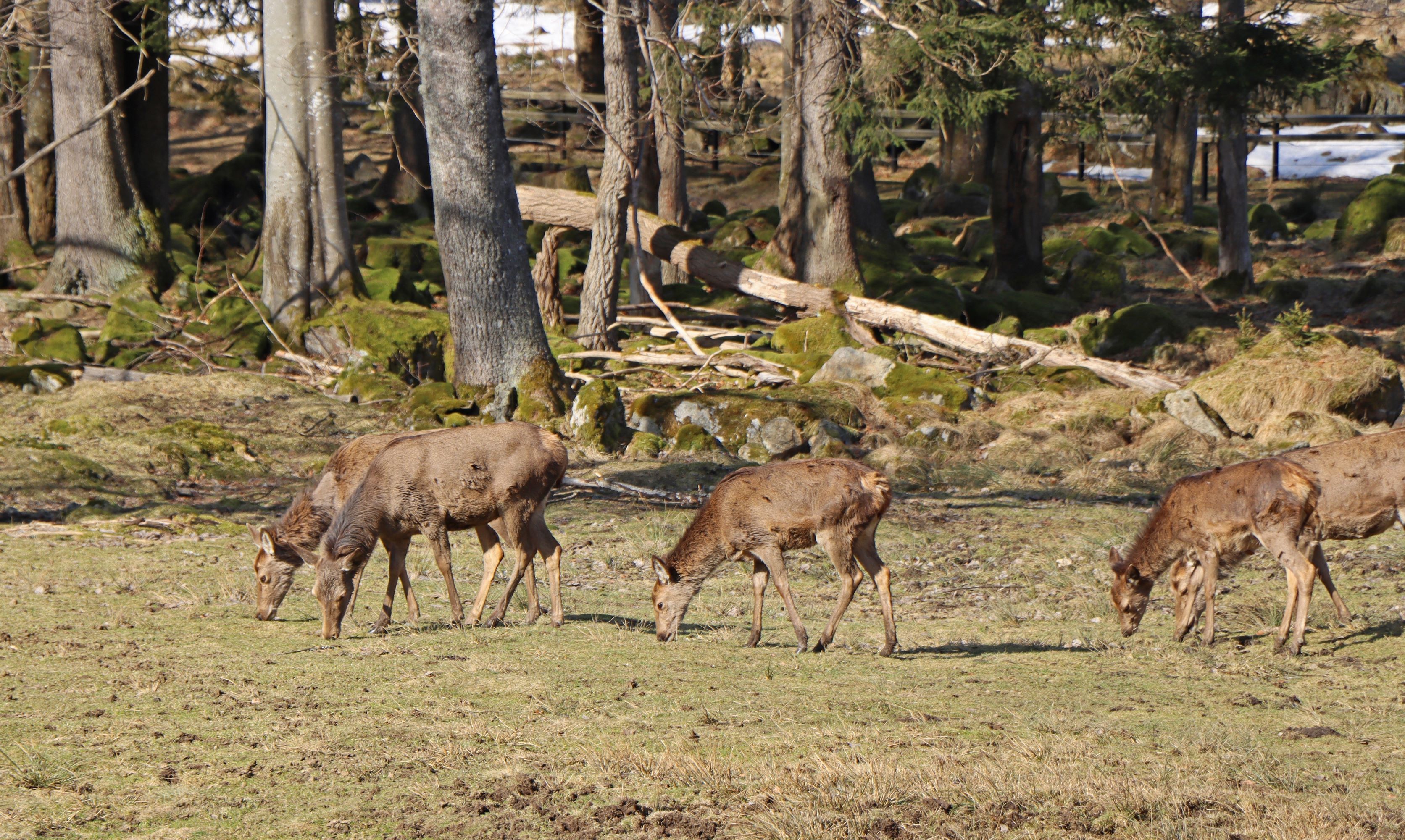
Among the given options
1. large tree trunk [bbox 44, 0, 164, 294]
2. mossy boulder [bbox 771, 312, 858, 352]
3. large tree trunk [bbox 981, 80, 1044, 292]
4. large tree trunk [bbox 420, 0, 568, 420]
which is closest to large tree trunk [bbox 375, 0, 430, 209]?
large tree trunk [bbox 44, 0, 164, 294]

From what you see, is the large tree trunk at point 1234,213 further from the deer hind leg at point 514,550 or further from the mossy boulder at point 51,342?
the deer hind leg at point 514,550

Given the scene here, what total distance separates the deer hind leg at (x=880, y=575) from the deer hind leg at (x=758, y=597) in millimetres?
681

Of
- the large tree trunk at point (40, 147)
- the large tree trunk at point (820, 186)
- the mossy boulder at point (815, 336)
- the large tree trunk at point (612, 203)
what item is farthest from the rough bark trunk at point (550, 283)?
the large tree trunk at point (40, 147)

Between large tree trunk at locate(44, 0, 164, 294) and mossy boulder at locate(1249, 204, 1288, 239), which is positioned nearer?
large tree trunk at locate(44, 0, 164, 294)

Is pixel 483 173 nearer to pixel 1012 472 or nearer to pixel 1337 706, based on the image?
pixel 1012 472

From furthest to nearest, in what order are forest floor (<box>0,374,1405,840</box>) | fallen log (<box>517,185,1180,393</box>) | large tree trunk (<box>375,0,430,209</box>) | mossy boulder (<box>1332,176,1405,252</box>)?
large tree trunk (<box>375,0,430,209</box>), mossy boulder (<box>1332,176,1405,252</box>), fallen log (<box>517,185,1180,393</box>), forest floor (<box>0,374,1405,840</box>)

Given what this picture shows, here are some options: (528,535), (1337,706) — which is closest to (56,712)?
(528,535)

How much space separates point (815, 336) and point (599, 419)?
6405 millimetres

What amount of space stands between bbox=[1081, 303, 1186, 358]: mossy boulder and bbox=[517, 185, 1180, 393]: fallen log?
200cm

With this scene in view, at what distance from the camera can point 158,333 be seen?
21859mm

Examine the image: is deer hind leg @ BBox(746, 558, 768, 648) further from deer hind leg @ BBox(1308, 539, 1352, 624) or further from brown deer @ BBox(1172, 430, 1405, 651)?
deer hind leg @ BBox(1308, 539, 1352, 624)

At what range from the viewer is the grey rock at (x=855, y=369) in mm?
20125

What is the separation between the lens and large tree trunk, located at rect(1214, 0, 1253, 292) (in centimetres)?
2920

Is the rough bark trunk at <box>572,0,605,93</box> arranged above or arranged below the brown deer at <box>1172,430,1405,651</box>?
above
